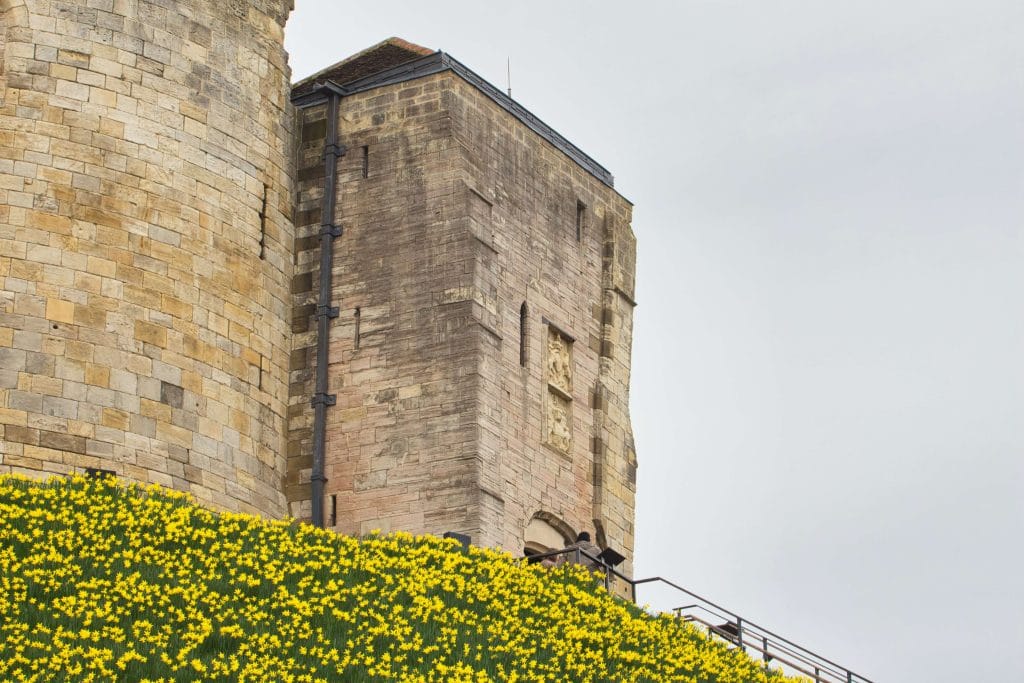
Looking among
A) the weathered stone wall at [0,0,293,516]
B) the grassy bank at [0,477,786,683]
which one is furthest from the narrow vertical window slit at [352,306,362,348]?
the grassy bank at [0,477,786,683]

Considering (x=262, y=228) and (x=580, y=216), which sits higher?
(x=580, y=216)

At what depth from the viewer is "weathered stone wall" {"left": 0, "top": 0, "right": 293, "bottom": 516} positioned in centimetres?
3434

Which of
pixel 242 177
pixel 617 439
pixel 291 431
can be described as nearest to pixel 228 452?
pixel 291 431

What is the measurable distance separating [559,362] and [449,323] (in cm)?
305

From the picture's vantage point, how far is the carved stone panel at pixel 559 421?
38.5 metres

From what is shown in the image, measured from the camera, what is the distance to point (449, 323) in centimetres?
3672

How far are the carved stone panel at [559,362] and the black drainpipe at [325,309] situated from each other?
355 centimetres

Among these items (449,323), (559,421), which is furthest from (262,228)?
(559,421)

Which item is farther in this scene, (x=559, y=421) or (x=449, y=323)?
(x=559, y=421)

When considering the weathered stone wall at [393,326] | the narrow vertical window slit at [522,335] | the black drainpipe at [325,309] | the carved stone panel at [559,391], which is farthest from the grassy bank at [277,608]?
the carved stone panel at [559,391]

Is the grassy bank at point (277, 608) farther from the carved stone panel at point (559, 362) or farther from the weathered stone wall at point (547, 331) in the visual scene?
the carved stone panel at point (559, 362)

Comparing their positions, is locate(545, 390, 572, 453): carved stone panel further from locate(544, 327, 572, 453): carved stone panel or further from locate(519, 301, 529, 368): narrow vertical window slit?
locate(519, 301, 529, 368): narrow vertical window slit

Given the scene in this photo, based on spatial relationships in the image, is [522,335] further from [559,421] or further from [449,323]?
[449,323]

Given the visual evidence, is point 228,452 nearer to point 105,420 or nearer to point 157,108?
point 105,420
